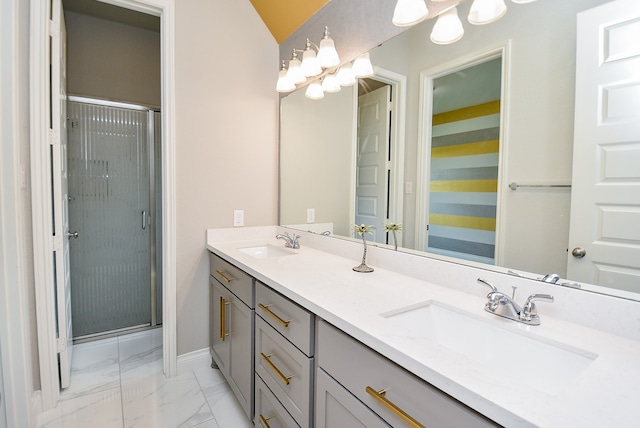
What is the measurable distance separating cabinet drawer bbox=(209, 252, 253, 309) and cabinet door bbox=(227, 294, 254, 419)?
1.7 inches

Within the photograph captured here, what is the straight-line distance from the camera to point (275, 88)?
2.36 meters

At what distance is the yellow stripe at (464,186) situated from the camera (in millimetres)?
1161

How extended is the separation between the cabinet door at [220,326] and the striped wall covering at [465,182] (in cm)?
Result: 119

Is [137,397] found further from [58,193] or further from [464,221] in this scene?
[464,221]

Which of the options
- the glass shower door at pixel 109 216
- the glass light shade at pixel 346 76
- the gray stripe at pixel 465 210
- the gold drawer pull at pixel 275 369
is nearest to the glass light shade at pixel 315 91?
the glass light shade at pixel 346 76

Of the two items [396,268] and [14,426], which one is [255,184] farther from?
[14,426]

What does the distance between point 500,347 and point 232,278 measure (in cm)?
130

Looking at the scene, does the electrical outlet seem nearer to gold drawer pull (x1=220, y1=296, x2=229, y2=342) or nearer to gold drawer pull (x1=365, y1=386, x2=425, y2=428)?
gold drawer pull (x1=220, y1=296, x2=229, y2=342)

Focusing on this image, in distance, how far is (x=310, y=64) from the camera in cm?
194

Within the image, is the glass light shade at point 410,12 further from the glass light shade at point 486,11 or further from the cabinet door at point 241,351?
the cabinet door at point 241,351

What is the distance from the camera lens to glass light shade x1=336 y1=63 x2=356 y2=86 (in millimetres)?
1801

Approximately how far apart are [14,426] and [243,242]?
1388 mm

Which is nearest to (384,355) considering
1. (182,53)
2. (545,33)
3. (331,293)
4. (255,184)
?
(331,293)

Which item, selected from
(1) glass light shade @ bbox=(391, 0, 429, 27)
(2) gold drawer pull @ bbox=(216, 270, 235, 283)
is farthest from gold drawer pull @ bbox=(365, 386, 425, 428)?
(1) glass light shade @ bbox=(391, 0, 429, 27)
